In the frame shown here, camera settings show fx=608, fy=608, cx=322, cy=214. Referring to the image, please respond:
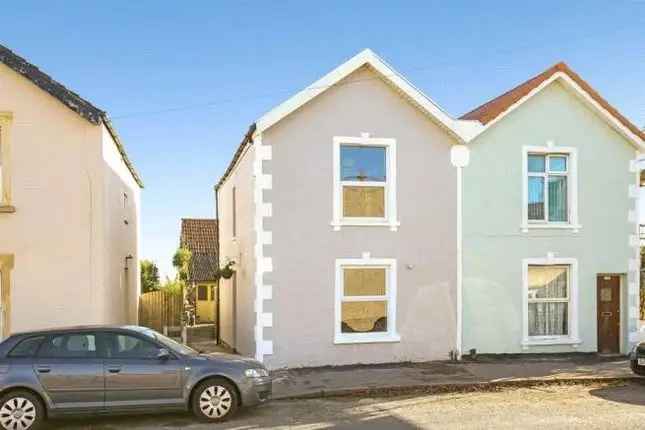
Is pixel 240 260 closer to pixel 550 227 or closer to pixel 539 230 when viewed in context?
pixel 539 230

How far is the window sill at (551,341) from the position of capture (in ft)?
48.6

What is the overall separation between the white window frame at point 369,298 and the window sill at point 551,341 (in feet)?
11.2

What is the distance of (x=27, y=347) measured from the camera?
8891 mm

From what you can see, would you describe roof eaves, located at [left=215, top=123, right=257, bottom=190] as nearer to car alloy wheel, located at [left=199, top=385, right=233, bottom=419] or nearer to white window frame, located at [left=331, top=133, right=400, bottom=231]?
white window frame, located at [left=331, top=133, right=400, bottom=231]

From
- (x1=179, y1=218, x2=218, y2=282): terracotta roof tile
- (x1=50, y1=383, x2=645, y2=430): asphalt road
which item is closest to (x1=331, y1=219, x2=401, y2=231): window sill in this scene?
(x1=50, y1=383, x2=645, y2=430): asphalt road

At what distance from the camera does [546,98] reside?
1522 centimetres

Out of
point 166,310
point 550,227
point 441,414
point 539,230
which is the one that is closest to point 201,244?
point 166,310

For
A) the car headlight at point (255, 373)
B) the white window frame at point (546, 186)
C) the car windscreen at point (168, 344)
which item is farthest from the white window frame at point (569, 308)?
the car windscreen at point (168, 344)

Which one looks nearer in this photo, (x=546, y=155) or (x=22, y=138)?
(x=22, y=138)

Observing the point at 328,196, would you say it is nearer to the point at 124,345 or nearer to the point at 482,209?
the point at 482,209

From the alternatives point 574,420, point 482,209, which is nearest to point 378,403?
point 574,420

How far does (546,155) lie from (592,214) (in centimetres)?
190

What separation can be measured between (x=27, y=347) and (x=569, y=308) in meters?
12.2

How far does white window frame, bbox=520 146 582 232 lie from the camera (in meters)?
14.9
